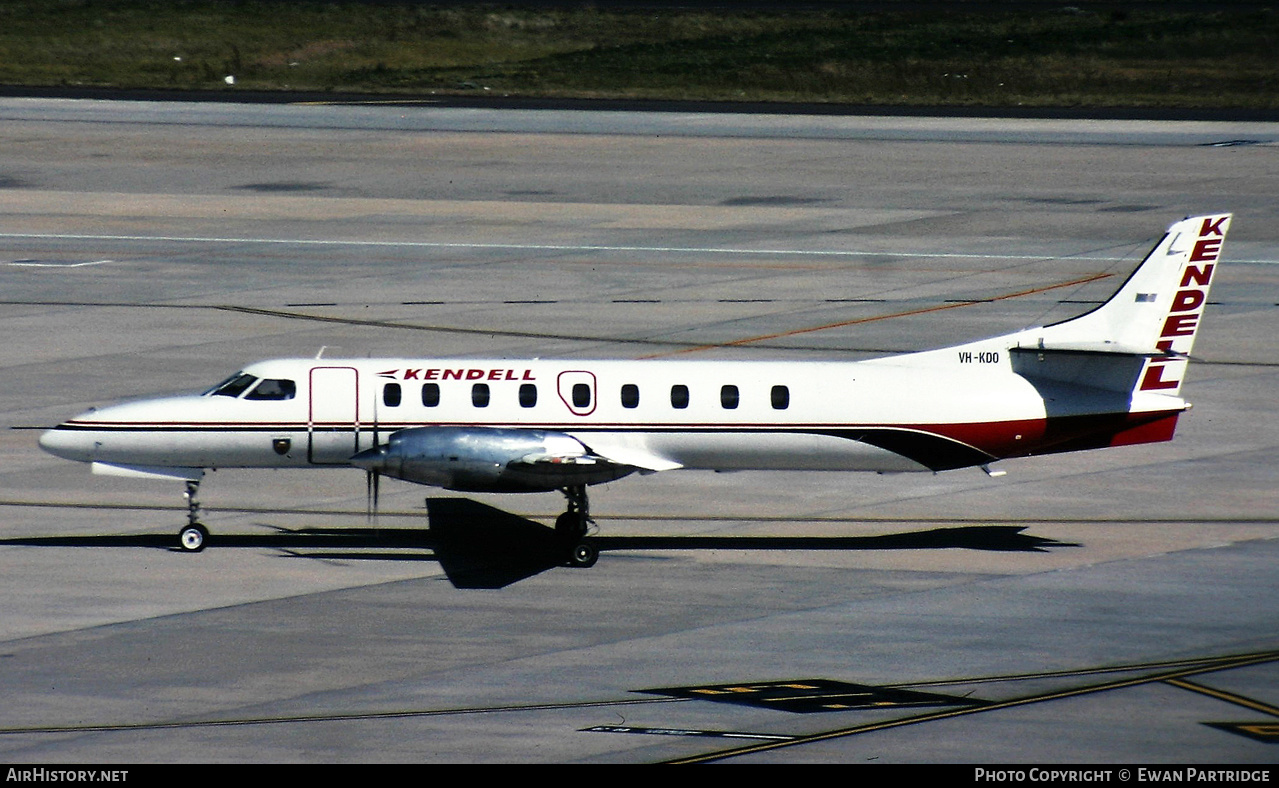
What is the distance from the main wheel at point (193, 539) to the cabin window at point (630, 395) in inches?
262

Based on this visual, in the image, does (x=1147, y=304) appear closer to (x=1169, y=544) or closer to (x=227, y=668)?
(x=1169, y=544)

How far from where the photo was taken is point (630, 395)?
93.2 ft

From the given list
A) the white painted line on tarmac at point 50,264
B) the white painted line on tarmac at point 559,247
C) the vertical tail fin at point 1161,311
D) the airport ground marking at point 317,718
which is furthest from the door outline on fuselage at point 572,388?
the white painted line on tarmac at point 50,264

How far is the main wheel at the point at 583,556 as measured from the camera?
91.7 feet

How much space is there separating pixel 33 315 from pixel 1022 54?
62.4 m

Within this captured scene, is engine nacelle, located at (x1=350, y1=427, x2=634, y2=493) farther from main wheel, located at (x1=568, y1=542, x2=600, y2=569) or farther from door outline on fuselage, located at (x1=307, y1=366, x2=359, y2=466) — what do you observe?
main wheel, located at (x1=568, y1=542, x2=600, y2=569)

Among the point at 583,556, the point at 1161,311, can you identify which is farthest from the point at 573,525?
the point at 1161,311

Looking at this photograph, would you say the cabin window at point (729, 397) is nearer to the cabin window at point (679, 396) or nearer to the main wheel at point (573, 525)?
the cabin window at point (679, 396)

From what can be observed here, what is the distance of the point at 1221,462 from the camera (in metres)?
34.3

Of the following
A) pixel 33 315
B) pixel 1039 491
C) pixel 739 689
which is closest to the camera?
pixel 739 689

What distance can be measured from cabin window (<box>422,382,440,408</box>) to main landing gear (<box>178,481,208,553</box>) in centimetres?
381
